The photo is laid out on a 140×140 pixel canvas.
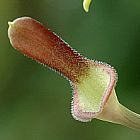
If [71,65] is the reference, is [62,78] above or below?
below

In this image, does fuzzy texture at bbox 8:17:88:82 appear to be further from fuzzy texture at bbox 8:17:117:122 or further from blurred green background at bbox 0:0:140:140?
blurred green background at bbox 0:0:140:140

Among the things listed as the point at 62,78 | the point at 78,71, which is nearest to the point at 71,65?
the point at 78,71

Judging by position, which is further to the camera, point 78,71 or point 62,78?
point 62,78

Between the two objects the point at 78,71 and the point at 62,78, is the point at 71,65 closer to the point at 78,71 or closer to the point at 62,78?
the point at 78,71

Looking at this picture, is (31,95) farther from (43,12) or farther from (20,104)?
(43,12)

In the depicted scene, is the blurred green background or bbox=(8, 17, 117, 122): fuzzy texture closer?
bbox=(8, 17, 117, 122): fuzzy texture

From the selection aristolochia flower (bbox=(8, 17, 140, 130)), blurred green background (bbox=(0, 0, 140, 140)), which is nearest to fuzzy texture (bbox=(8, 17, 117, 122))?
aristolochia flower (bbox=(8, 17, 140, 130))

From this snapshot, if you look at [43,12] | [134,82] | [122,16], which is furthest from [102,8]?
[43,12]
